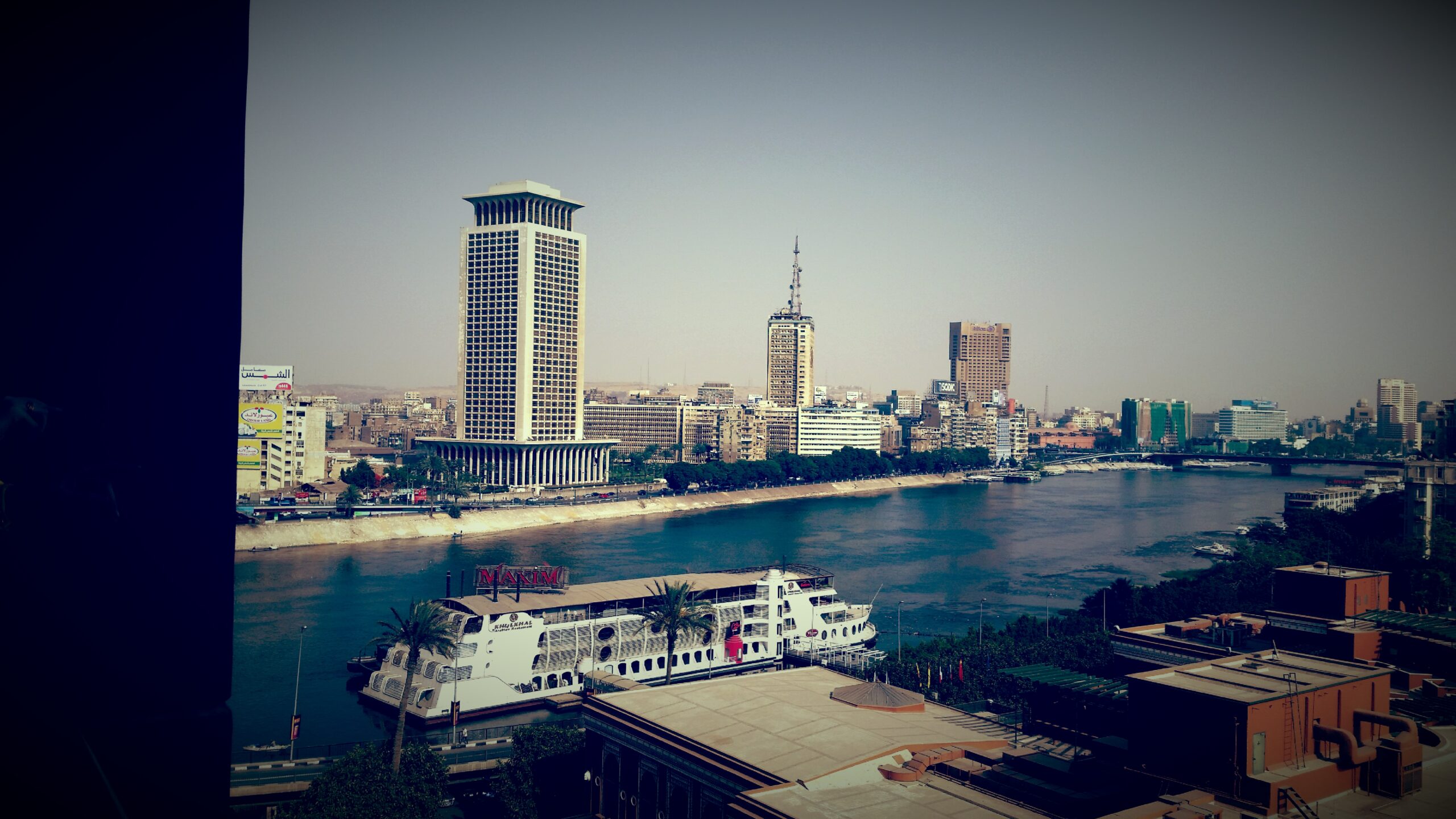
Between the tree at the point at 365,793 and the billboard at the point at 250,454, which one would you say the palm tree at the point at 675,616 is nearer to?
the tree at the point at 365,793

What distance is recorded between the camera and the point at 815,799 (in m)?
11.9

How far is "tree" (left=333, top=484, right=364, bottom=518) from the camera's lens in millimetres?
51531

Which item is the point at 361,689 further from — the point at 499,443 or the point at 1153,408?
the point at 1153,408

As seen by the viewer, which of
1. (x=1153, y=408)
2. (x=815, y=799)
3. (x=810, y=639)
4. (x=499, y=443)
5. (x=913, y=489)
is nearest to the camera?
(x=815, y=799)

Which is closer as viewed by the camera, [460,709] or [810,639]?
[460,709]

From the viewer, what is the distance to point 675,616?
23.2 meters

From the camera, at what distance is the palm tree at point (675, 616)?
76.4 ft

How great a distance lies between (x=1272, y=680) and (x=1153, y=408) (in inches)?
7025

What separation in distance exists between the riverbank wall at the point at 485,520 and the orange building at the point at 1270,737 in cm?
3720

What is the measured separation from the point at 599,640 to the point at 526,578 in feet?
7.68

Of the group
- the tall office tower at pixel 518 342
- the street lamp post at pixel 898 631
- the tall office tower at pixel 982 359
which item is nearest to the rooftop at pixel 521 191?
the tall office tower at pixel 518 342

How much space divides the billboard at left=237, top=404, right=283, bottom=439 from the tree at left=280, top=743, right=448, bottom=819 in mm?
44145

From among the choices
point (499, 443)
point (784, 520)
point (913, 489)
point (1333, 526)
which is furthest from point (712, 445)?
point (1333, 526)

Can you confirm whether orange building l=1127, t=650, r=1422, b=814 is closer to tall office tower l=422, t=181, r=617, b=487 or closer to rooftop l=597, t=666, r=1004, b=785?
rooftop l=597, t=666, r=1004, b=785
